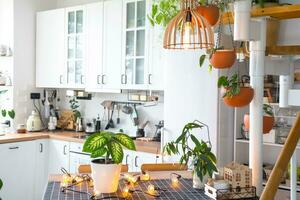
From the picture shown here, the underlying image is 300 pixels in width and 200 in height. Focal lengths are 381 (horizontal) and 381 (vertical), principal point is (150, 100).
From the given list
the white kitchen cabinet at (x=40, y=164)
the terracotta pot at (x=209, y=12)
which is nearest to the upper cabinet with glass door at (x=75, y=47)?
the white kitchen cabinet at (x=40, y=164)

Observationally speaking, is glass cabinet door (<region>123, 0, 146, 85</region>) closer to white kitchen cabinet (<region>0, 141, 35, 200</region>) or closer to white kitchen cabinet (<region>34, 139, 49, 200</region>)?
white kitchen cabinet (<region>34, 139, 49, 200</region>)

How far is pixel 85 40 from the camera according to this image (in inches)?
179

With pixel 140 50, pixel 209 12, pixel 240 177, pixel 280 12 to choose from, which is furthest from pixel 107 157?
pixel 140 50

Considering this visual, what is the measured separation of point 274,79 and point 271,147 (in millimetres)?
661

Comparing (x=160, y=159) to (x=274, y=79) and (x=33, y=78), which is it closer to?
(x=274, y=79)

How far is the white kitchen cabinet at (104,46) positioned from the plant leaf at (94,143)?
230 centimetres

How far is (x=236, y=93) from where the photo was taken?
187 cm

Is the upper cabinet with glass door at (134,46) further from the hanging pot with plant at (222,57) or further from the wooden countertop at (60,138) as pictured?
the hanging pot with plant at (222,57)

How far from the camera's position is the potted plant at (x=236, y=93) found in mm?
1841

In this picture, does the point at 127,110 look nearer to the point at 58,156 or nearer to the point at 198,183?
the point at 58,156

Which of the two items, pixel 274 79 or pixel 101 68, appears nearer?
pixel 274 79

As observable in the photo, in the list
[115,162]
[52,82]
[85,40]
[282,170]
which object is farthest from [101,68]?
[282,170]

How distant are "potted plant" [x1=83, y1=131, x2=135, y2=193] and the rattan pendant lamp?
61 cm

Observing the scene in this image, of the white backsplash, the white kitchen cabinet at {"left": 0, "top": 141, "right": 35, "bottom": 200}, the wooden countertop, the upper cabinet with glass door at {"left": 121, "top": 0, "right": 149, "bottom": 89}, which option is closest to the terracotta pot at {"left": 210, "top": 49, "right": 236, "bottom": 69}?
the wooden countertop
